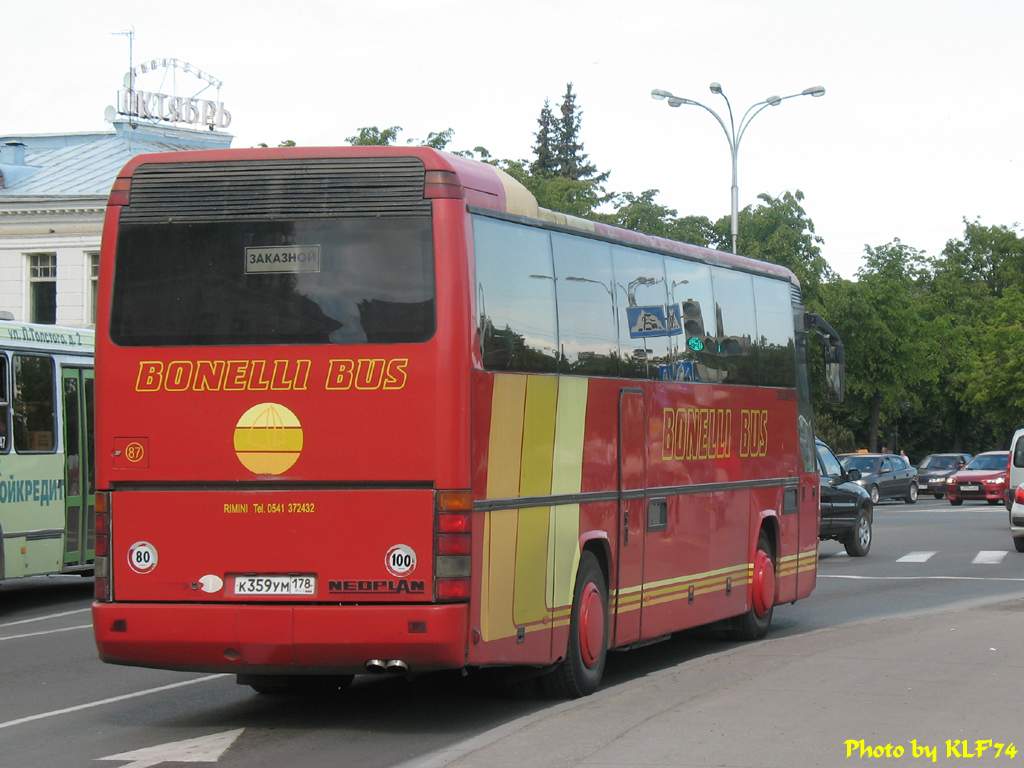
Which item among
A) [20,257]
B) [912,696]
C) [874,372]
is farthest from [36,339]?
[874,372]

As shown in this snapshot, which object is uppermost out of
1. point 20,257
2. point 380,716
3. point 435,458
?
point 20,257

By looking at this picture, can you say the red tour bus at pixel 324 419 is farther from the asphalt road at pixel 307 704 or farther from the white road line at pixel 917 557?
the white road line at pixel 917 557

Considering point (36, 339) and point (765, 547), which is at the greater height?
point (36, 339)

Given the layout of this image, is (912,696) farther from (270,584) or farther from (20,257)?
(20,257)

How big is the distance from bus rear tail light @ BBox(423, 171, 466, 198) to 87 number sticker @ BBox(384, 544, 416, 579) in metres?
1.99

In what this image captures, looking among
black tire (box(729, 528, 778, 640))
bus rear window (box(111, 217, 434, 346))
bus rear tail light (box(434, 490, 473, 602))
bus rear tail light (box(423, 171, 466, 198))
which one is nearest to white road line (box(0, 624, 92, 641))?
black tire (box(729, 528, 778, 640))

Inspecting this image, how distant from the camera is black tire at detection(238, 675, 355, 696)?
1193 cm

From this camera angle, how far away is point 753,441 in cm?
1538

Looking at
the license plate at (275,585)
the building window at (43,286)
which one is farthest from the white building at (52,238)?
the license plate at (275,585)

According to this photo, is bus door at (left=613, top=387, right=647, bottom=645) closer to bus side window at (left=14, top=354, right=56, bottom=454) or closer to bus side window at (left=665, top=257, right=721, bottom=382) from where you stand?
bus side window at (left=665, top=257, right=721, bottom=382)

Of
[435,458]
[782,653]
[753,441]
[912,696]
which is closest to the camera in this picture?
[435,458]

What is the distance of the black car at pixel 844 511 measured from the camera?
28.0 meters

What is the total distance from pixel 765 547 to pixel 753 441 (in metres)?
1.12

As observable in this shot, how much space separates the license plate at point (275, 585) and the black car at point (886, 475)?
44110mm
